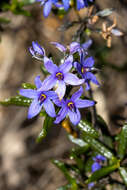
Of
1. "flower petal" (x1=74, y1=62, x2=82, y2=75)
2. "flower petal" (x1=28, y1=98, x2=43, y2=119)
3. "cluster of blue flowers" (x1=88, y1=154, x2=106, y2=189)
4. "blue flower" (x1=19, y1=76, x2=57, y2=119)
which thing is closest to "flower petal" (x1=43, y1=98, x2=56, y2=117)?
"blue flower" (x1=19, y1=76, x2=57, y2=119)

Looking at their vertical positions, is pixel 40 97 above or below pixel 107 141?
above

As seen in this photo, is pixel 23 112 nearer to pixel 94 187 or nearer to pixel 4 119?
pixel 4 119

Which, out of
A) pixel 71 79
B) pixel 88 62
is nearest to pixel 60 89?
pixel 71 79

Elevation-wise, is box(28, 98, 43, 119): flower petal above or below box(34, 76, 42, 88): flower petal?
below

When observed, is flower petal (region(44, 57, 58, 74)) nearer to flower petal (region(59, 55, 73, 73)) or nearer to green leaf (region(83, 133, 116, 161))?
flower petal (region(59, 55, 73, 73))

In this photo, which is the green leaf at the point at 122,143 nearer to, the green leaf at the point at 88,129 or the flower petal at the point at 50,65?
the green leaf at the point at 88,129

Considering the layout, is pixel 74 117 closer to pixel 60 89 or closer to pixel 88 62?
pixel 60 89

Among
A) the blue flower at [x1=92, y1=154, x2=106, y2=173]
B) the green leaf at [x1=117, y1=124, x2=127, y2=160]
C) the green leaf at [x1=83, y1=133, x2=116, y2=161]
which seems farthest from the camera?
the blue flower at [x1=92, y1=154, x2=106, y2=173]

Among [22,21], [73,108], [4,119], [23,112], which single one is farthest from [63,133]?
[73,108]
